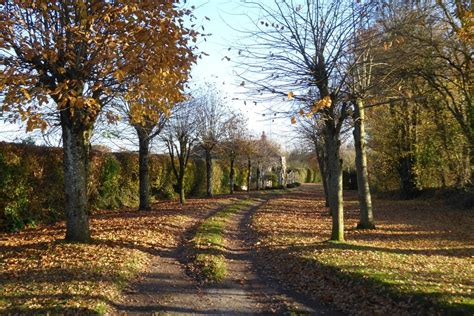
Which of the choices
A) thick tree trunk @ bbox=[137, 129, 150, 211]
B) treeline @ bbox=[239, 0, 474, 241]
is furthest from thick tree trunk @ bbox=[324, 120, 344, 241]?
thick tree trunk @ bbox=[137, 129, 150, 211]

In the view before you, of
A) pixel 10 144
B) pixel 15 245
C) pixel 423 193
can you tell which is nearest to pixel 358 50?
pixel 15 245

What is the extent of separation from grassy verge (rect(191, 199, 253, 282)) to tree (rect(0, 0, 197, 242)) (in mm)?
2960

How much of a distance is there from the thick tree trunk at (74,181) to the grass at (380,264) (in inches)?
185

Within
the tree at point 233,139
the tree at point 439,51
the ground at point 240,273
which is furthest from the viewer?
the tree at point 233,139

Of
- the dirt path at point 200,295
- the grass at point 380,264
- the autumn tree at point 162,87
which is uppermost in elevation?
the autumn tree at point 162,87

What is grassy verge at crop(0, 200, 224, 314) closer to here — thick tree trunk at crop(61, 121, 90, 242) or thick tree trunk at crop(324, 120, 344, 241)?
thick tree trunk at crop(61, 121, 90, 242)

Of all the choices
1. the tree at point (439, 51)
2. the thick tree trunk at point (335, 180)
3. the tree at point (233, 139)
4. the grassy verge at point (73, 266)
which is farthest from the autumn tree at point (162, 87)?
the tree at point (233, 139)

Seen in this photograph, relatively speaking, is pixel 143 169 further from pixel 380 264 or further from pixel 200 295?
pixel 380 264

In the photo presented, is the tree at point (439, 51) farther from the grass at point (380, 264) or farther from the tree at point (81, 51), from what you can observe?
the tree at point (81, 51)

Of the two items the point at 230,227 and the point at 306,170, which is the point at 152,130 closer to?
the point at 230,227

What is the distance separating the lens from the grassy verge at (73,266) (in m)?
6.44

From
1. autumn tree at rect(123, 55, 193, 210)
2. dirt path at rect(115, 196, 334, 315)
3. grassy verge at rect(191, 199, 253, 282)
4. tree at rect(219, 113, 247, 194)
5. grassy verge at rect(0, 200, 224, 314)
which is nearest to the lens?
grassy verge at rect(0, 200, 224, 314)

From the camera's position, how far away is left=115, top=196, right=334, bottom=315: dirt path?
22.1 feet

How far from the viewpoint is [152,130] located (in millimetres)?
21750
